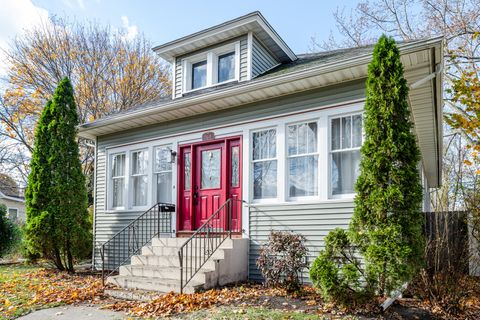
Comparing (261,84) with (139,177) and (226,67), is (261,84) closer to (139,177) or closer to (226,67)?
(226,67)

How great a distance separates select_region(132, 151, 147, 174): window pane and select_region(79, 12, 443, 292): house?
1.0 inches

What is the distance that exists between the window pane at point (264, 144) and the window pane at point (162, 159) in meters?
2.49

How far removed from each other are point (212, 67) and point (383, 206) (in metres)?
6.03

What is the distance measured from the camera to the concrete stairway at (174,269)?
252 inches

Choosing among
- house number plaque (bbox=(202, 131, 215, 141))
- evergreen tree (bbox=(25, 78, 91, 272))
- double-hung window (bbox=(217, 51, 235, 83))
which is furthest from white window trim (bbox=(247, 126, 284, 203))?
evergreen tree (bbox=(25, 78, 91, 272))

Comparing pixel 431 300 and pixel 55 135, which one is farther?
pixel 55 135

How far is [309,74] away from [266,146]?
5.93 ft

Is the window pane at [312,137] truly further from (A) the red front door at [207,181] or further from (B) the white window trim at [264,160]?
(A) the red front door at [207,181]

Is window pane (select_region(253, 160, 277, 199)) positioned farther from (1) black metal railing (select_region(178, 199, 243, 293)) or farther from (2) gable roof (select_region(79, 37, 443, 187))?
(2) gable roof (select_region(79, 37, 443, 187))

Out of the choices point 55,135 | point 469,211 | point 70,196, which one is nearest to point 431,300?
point 469,211

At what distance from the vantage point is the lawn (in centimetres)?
591

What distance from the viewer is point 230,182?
8.17m

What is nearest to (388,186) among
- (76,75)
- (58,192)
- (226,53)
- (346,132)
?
(346,132)

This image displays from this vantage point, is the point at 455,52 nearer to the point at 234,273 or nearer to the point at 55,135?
the point at 234,273
